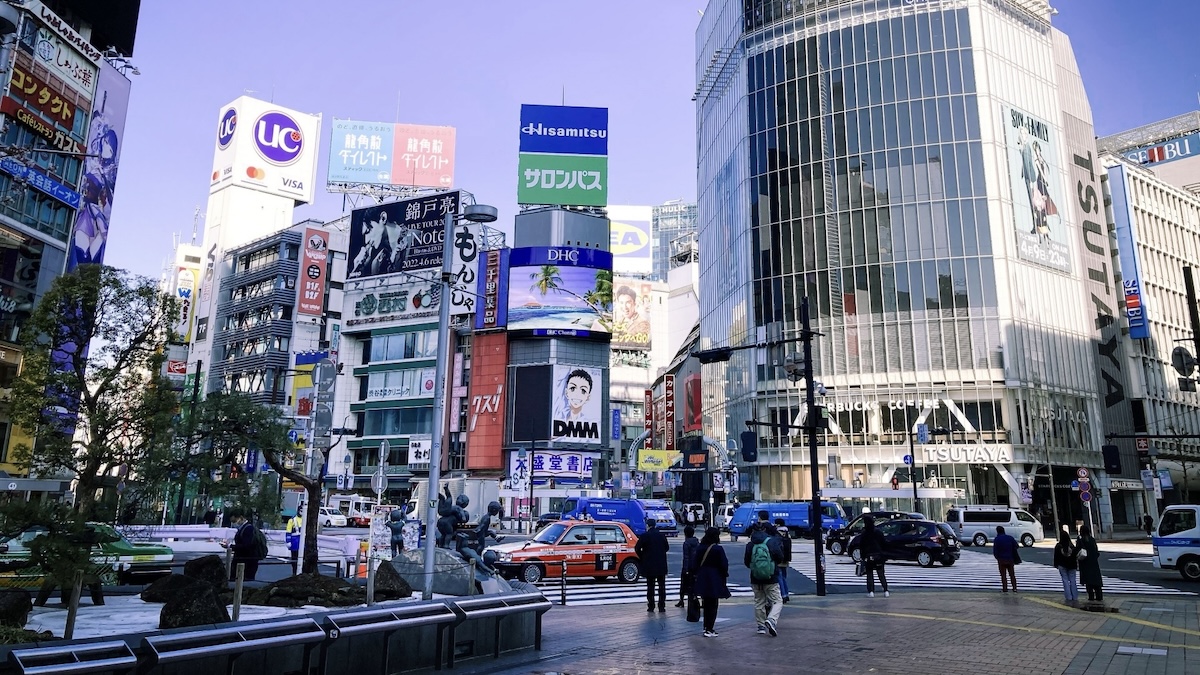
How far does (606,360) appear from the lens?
73.4 m

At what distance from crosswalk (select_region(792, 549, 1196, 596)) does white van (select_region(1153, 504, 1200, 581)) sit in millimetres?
1385

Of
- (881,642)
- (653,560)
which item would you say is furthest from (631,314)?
(881,642)

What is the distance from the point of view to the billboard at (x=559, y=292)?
7125cm

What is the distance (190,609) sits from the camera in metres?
9.81

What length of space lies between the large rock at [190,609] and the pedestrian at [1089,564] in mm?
16210

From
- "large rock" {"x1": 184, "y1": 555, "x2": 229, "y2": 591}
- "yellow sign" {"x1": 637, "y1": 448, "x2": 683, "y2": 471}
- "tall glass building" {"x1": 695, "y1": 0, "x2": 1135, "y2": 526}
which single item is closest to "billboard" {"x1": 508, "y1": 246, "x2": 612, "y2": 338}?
"yellow sign" {"x1": 637, "y1": 448, "x2": 683, "y2": 471}

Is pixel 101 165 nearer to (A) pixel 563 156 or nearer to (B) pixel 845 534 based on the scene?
(A) pixel 563 156

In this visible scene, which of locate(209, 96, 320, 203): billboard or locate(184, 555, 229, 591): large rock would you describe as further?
locate(209, 96, 320, 203): billboard

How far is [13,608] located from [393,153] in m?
81.3

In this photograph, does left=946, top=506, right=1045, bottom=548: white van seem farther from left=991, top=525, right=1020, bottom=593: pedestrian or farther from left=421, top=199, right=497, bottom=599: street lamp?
left=421, top=199, right=497, bottom=599: street lamp

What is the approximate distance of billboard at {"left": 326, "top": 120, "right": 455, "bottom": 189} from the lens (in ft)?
279

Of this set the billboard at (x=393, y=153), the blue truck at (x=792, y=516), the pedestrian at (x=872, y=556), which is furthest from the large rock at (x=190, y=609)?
the billboard at (x=393, y=153)

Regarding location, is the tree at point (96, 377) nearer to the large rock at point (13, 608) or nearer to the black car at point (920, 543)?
the large rock at point (13, 608)

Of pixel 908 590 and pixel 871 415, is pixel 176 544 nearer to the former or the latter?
pixel 908 590
